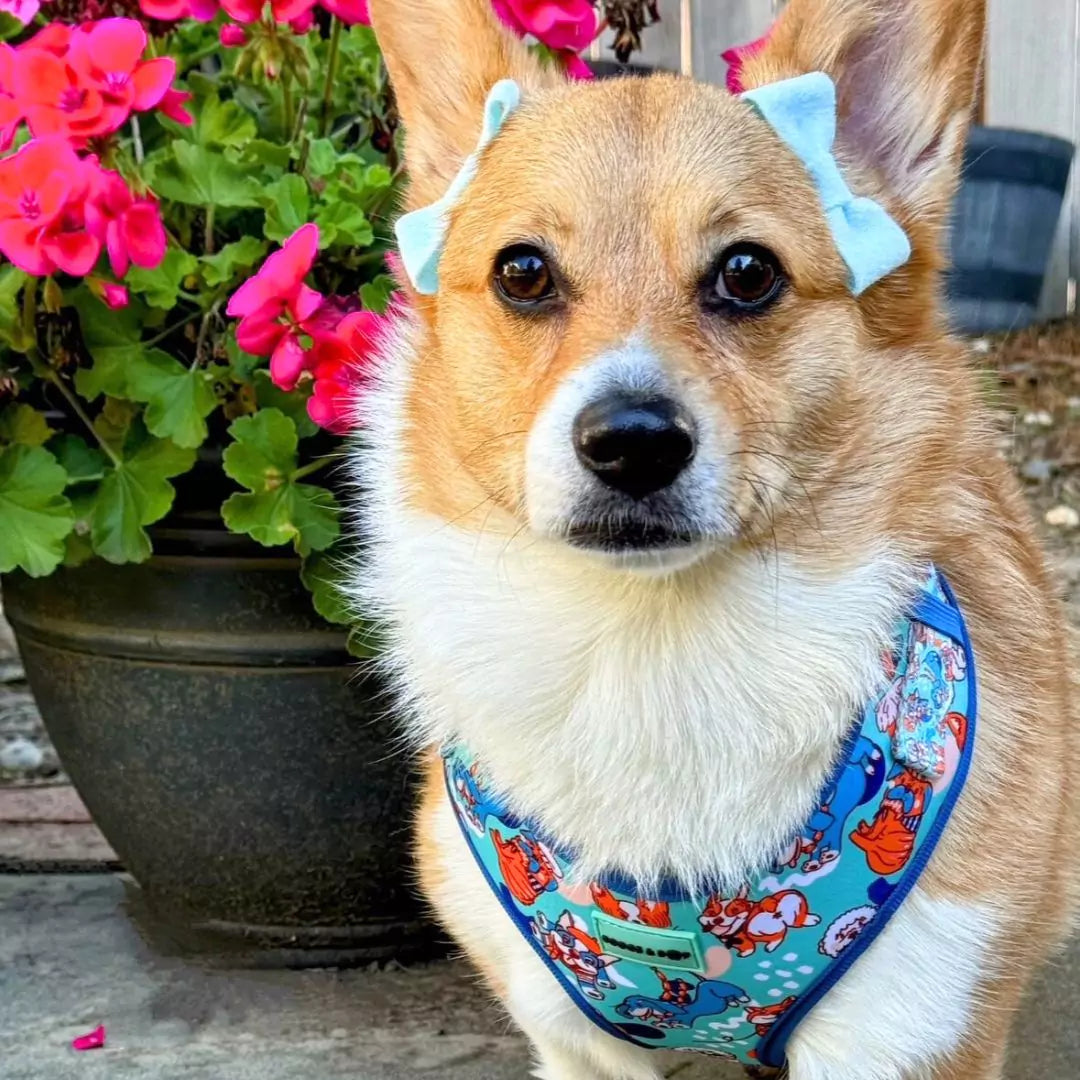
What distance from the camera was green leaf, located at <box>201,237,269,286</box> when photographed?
2.31 metres

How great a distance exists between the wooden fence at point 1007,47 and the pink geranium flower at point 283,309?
11.7ft

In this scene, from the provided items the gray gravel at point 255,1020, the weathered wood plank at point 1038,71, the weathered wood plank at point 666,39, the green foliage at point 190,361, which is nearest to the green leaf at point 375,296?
the green foliage at point 190,361

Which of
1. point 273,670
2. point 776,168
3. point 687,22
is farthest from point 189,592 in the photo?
point 687,22

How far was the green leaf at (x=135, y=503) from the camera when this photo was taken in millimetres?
2285

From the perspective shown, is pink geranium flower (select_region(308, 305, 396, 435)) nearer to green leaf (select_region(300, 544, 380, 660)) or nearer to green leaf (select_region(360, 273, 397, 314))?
green leaf (select_region(360, 273, 397, 314))

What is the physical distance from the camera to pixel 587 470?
155 cm

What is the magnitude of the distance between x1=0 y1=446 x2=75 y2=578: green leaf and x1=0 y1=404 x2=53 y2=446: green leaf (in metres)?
0.03

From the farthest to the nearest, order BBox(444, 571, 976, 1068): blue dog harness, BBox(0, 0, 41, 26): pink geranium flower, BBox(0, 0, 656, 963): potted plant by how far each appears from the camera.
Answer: BBox(0, 0, 41, 26): pink geranium flower → BBox(0, 0, 656, 963): potted plant → BBox(444, 571, 976, 1068): blue dog harness

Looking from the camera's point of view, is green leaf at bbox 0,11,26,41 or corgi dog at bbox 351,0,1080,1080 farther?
green leaf at bbox 0,11,26,41

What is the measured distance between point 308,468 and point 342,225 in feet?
1.36

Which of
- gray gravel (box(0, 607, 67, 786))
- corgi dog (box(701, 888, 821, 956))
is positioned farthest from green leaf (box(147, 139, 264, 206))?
gray gravel (box(0, 607, 67, 786))

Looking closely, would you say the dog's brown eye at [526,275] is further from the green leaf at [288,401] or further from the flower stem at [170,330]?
the flower stem at [170,330]

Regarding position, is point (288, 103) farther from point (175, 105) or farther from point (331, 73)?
point (175, 105)

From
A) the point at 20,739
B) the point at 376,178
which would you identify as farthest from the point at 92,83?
the point at 20,739
